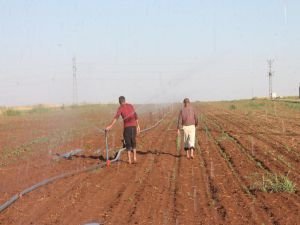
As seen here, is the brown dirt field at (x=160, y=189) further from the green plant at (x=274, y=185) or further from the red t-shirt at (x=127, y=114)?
the red t-shirt at (x=127, y=114)

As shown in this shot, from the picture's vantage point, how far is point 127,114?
13.9 meters

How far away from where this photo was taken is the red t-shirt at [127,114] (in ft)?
45.4

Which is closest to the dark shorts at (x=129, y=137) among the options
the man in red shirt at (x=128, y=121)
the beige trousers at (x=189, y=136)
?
the man in red shirt at (x=128, y=121)

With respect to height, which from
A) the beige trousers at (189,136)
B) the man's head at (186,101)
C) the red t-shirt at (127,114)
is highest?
the man's head at (186,101)

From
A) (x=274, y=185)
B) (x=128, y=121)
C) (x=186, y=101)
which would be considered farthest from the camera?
(x=186, y=101)

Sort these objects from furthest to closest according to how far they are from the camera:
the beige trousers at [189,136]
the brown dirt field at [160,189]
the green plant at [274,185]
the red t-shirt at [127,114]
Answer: the beige trousers at [189,136] < the red t-shirt at [127,114] < the green plant at [274,185] < the brown dirt field at [160,189]

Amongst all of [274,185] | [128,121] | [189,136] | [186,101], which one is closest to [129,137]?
[128,121]

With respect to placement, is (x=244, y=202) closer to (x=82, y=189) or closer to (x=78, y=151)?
(x=82, y=189)

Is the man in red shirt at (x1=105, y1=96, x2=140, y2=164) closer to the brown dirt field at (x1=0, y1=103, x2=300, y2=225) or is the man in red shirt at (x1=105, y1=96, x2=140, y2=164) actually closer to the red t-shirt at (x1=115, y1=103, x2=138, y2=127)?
the red t-shirt at (x1=115, y1=103, x2=138, y2=127)

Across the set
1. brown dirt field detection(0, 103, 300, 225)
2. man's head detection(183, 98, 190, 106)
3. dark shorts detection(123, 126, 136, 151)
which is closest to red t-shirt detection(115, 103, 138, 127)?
dark shorts detection(123, 126, 136, 151)

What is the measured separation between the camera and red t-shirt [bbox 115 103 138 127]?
45.4 feet

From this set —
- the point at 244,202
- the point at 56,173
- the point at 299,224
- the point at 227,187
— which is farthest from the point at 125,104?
the point at 299,224

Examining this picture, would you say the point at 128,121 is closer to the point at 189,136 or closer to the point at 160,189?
the point at 189,136

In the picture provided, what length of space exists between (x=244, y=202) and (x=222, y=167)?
4.19 meters
